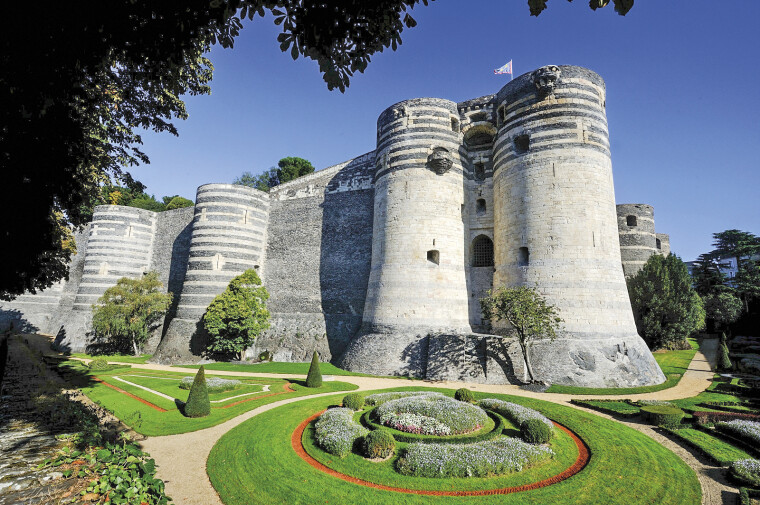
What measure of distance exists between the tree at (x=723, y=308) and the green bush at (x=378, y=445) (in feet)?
139

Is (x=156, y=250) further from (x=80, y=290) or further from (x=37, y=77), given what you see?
(x=37, y=77)

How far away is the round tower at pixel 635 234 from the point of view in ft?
97.1

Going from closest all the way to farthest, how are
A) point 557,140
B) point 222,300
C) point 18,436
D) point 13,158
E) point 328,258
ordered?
point 13,158, point 18,436, point 557,140, point 222,300, point 328,258

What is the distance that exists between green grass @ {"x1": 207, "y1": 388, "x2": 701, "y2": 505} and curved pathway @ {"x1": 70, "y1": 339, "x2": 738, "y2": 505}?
0.86 feet

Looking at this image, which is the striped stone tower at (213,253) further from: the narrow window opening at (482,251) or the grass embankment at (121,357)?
the narrow window opening at (482,251)

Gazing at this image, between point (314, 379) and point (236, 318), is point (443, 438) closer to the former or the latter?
point (314, 379)

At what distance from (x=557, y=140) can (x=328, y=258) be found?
16986mm

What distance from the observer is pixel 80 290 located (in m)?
30.1

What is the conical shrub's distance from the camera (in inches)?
509

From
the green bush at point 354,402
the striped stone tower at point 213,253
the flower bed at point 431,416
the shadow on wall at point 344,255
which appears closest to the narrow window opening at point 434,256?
the shadow on wall at point 344,255

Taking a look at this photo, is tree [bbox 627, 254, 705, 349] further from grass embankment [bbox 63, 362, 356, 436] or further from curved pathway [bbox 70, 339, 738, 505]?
grass embankment [bbox 63, 362, 356, 436]

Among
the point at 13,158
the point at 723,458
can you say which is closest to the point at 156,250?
the point at 13,158

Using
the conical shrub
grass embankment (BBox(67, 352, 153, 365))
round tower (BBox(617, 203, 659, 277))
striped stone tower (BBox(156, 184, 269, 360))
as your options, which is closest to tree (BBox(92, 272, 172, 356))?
grass embankment (BBox(67, 352, 153, 365))

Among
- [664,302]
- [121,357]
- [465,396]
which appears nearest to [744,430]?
[465,396]
